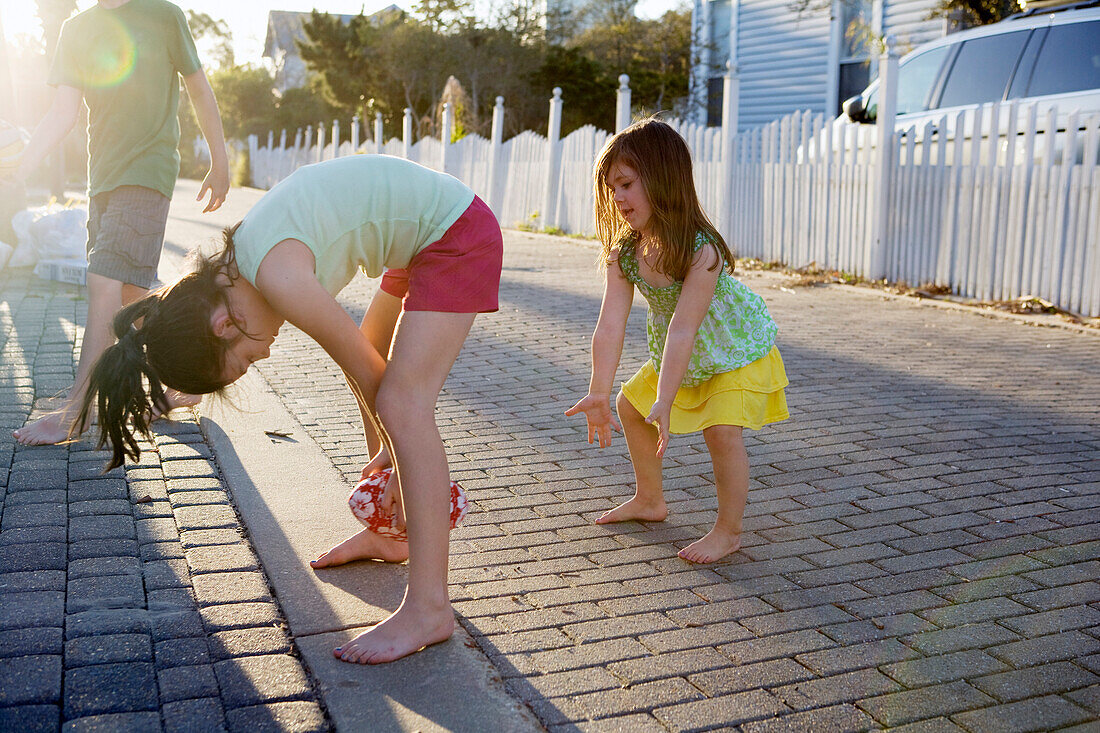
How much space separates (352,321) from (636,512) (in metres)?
1.55

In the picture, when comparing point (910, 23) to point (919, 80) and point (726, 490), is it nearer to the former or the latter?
point (919, 80)

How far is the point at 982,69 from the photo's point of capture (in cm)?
999

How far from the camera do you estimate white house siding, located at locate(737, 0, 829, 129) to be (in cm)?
2112

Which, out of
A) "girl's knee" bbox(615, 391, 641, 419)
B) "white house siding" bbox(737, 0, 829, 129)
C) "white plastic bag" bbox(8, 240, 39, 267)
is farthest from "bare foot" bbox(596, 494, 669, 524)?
"white house siding" bbox(737, 0, 829, 129)

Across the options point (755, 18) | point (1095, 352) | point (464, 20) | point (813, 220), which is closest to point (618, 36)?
point (464, 20)

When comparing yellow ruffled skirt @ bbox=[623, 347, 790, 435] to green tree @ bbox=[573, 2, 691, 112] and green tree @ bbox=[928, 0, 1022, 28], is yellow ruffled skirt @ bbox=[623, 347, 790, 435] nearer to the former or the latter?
green tree @ bbox=[928, 0, 1022, 28]

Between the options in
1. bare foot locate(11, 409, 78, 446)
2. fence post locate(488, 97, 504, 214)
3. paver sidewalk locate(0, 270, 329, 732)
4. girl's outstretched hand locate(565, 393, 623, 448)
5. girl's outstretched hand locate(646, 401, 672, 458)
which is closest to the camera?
paver sidewalk locate(0, 270, 329, 732)

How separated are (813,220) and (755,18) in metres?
12.7

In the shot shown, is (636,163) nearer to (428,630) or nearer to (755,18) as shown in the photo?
(428,630)

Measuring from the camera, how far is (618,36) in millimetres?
31641

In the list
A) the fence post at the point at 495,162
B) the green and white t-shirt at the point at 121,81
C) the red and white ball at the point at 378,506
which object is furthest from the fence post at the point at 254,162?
the red and white ball at the point at 378,506

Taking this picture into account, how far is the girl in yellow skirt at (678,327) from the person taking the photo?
3264 mm

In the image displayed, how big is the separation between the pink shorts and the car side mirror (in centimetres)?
881

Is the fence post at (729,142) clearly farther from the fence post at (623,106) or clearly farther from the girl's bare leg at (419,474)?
the girl's bare leg at (419,474)
